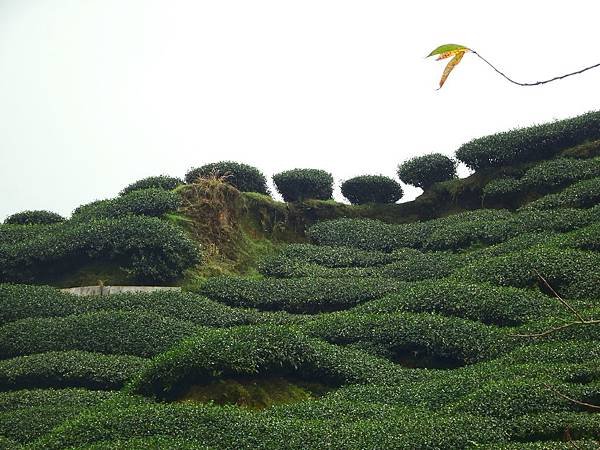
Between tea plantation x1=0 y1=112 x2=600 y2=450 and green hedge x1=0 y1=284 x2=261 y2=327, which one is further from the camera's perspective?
green hedge x1=0 y1=284 x2=261 y2=327

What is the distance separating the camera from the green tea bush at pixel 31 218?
33.7 metres

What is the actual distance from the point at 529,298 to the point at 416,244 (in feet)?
32.6

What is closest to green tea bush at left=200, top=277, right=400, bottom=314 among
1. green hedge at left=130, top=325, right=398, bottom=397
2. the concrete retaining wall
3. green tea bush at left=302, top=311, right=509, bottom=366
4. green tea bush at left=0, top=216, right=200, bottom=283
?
green tea bush at left=0, top=216, right=200, bottom=283

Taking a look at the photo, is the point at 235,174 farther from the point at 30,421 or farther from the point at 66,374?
the point at 30,421

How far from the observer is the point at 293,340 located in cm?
1936

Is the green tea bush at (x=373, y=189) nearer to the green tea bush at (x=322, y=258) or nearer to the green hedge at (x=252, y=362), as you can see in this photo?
the green tea bush at (x=322, y=258)

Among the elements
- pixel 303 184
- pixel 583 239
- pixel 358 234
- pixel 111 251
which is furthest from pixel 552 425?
pixel 303 184

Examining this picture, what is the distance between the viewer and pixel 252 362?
18266 millimetres

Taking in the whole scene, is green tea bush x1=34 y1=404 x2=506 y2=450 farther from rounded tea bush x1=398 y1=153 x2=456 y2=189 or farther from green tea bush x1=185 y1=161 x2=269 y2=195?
rounded tea bush x1=398 y1=153 x2=456 y2=189

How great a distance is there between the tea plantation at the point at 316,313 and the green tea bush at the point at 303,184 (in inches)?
4.9

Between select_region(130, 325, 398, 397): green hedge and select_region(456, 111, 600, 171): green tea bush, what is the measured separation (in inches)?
619

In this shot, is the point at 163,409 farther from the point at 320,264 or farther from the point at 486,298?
the point at 320,264

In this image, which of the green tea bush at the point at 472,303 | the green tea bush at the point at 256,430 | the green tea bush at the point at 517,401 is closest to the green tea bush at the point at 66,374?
the green tea bush at the point at 256,430

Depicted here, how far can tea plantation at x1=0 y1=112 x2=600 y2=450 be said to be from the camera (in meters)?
15.7
